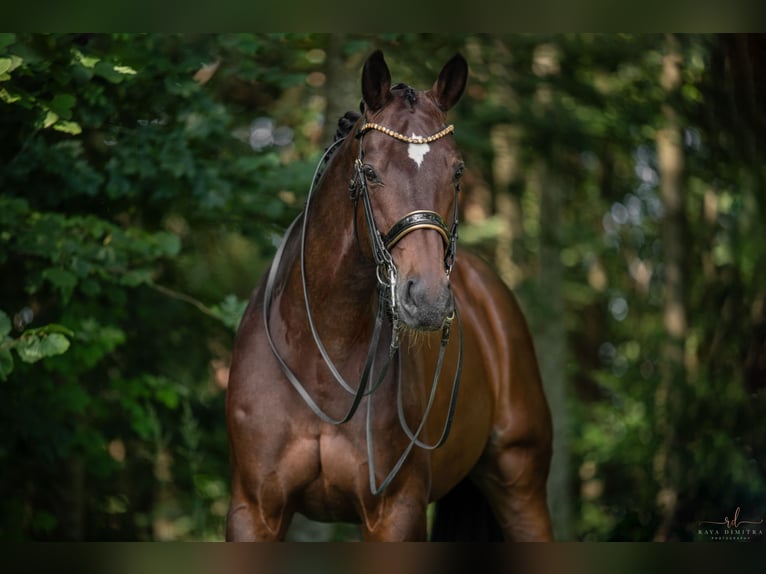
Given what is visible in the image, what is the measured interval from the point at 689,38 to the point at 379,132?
4.31 metres

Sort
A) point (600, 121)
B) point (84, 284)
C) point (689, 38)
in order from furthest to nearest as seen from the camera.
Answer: point (600, 121) → point (689, 38) → point (84, 284)

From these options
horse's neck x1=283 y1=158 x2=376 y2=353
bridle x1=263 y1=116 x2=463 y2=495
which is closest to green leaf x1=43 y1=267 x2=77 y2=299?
bridle x1=263 y1=116 x2=463 y2=495

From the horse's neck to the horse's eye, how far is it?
0.23 metres

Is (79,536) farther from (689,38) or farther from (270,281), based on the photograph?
(689,38)

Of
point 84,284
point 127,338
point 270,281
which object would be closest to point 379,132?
point 270,281

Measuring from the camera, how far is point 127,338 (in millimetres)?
7641

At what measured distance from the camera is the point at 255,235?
705cm

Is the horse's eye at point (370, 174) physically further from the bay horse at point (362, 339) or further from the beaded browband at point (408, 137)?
the beaded browband at point (408, 137)

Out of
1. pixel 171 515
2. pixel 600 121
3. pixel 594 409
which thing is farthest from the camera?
pixel 594 409

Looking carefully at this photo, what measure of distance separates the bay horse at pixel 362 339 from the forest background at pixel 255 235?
121 centimetres

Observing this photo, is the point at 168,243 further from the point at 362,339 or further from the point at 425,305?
the point at 425,305

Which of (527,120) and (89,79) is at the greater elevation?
(89,79)

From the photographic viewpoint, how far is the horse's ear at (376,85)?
12.2 ft

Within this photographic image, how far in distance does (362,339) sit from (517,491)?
69.5 inches
